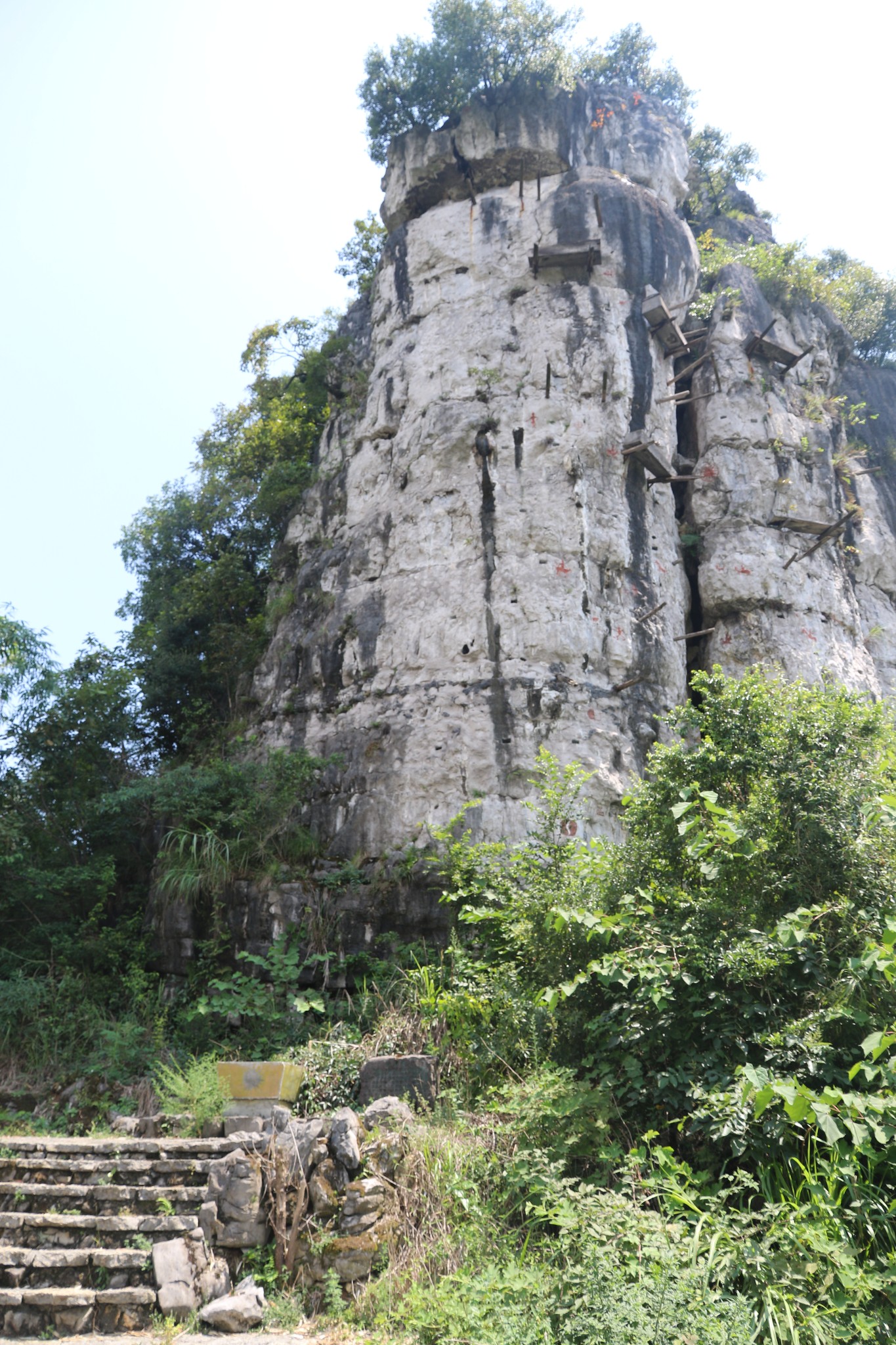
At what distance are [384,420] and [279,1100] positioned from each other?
9.50 metres

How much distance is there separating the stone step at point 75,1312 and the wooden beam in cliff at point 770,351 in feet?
47.7

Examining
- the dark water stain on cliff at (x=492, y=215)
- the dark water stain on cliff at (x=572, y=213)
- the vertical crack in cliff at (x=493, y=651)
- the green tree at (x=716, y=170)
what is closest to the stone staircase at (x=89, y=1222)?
the vertical crack in cliff at (x=493, y=651)

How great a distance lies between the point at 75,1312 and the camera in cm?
547

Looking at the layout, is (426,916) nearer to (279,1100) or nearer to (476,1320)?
(279,1100)

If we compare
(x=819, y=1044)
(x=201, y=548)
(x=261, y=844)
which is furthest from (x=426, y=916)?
(x=201, y=548)

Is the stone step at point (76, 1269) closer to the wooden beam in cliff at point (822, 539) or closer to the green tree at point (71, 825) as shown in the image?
the green tree at point (71, 825)

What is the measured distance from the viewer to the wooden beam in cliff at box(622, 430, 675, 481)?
1266 centimetres

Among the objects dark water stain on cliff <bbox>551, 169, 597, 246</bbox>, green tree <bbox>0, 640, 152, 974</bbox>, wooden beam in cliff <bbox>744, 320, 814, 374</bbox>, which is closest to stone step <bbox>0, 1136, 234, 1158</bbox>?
green tree <bbox>0, 640, 152, 974</bbox>

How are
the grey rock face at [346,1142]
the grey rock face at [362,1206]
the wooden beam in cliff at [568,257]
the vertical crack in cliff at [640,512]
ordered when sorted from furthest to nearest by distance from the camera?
the wooden beam in cliff at [568,257] < the vertical crack in cliff at [640,512] < the grey rock face at [346,1142] < the grey rock face at [362,1206]

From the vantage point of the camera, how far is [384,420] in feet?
45.5

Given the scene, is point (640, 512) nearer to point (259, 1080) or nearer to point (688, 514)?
point (688, 514)

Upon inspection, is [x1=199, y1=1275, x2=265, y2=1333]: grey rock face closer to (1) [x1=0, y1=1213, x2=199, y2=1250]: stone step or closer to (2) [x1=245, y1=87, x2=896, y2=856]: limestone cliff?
(1) [x1=0, y1=1213, x2=199, y2=1250]: stone step

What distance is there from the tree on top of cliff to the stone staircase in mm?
15250

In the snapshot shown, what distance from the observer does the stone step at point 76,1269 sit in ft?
18.7
